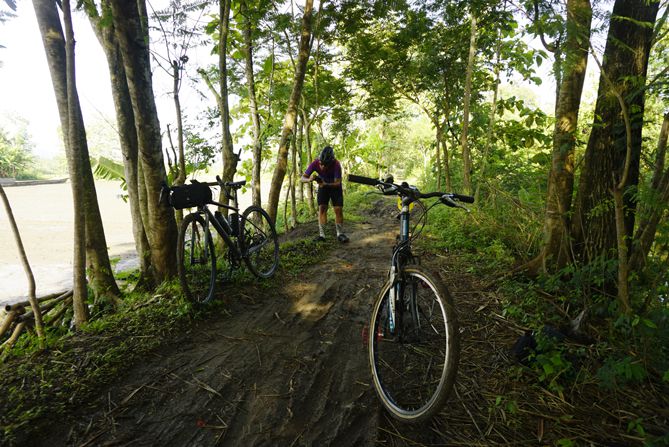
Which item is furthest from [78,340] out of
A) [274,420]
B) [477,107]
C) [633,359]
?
[477,107]

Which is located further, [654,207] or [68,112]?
[68,112]

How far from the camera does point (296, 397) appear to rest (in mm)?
2215

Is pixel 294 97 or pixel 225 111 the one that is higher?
pixel 294 97

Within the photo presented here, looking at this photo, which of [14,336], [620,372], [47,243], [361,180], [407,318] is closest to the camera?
[620,372]

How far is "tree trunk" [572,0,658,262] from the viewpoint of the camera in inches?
112

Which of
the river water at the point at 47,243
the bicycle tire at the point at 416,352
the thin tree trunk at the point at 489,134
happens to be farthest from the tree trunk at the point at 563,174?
the river water at the point at 47,243

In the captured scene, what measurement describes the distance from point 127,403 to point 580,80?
4.89 meters

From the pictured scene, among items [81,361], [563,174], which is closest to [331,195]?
[563,174]

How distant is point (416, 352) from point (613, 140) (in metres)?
2.68

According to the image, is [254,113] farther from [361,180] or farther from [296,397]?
[296,397]

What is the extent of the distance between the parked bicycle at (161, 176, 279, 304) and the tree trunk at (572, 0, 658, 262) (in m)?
3.62

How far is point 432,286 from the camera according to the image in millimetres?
1940

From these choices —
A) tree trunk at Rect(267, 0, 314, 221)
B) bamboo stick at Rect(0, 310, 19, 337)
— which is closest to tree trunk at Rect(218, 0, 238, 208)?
tree trunk at Rect(267, 0, 314, 221)

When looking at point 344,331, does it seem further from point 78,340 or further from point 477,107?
point 477,107
